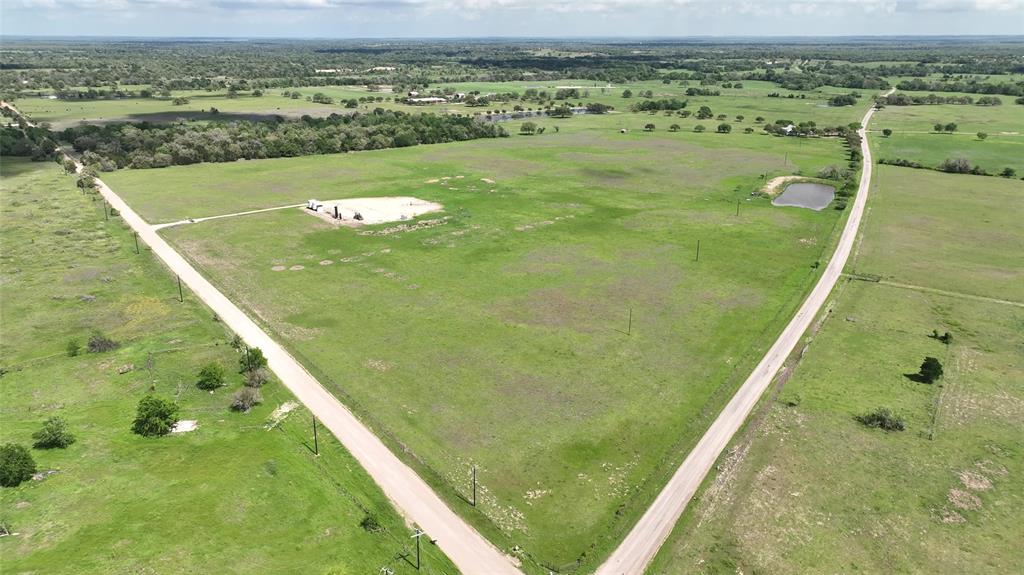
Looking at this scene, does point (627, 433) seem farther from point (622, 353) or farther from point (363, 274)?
point (363, 274)

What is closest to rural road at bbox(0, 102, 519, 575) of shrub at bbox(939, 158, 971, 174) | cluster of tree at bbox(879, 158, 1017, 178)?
cluster of tree at bbox(879, 158, 1017, 178)

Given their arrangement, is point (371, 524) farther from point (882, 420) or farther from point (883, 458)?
point (882, 420)

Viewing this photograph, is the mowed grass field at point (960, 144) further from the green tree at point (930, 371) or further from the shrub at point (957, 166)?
the green tree at point (930, 371)

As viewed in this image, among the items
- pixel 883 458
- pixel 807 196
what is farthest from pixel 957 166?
pixel 883 458

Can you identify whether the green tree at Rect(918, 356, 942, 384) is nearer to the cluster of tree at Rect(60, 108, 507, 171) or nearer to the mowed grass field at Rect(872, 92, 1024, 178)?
the mowed grass field at Rect(872, 92, 1024, 178)

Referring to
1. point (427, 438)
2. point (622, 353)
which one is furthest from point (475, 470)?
point (622, 353)

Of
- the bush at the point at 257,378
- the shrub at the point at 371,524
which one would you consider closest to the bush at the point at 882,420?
the shrub at the point at 371,524
